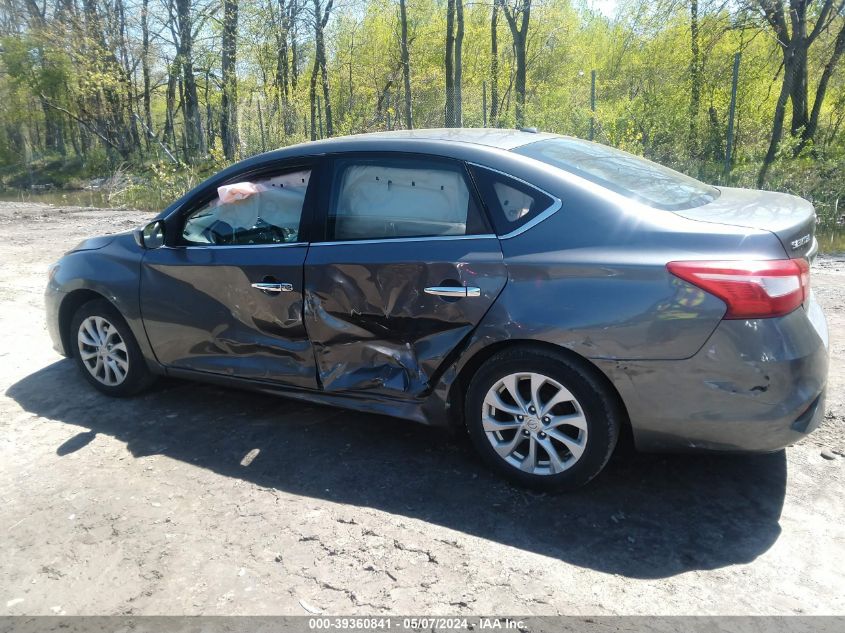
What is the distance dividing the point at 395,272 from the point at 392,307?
18 centimetres

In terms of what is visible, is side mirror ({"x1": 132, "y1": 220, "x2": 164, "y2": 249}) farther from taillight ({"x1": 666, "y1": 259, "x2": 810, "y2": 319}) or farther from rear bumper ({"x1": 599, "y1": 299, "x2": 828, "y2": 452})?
taillight ({"x1": 666, "y1": 259, "x2": 810, "y2": 319})

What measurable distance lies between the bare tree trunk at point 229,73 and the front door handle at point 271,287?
20820mm

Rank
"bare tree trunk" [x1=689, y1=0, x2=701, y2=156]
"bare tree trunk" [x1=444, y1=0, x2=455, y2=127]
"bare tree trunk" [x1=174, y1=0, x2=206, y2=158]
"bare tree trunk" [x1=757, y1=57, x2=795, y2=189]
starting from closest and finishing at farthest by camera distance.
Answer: "bare tree trunk" [x1=757, y1=57, x2=795, y2=189]
"bare tree trunk" [x1=689, y1=0, x2=701, y2=156]
"bare tree trunk" [x1=444, y1=0, x2=455, y2=127]
"bare tree trunk" [x1=174, y1=0, x2=206, y2=158]

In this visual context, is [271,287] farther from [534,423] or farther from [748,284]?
[748,284]

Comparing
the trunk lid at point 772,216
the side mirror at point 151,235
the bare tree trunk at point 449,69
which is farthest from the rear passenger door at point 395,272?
the bare tree trunk at point 449,69

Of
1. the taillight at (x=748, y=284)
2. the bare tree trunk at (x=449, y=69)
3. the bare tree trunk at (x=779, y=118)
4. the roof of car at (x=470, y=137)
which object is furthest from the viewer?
the bare tree trunk at (x=449, y=69)

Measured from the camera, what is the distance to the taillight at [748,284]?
2.74 metres

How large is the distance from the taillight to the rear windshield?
488 millimetres

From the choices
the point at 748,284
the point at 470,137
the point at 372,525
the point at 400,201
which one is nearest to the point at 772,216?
the point at 748,284

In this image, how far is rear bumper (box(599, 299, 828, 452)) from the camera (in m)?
2.76

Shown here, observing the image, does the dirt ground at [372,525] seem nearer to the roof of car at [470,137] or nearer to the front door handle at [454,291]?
the front door handle at [454,291]

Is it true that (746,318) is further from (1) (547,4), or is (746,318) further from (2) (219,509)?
(1) (547,4)

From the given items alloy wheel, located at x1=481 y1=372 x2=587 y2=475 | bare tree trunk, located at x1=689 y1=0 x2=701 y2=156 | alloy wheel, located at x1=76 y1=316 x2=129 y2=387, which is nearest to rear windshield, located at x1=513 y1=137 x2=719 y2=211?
alloy wheel, located at x1=481 y1=372 x2=587 y2=475

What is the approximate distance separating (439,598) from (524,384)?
Answer: 3.45 feet
